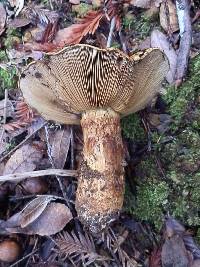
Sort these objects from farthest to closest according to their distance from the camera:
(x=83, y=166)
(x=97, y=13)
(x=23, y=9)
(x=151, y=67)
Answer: (x=23, y=9), (x=97, y=13), (x=83, y=166), (x=151, y=67)

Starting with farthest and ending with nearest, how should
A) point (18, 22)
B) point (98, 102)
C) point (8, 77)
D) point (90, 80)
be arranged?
point (18, 22) < point (8, 77) < point (98, 102) < point (90, 80)

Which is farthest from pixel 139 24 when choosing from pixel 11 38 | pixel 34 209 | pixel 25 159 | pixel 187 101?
pixel 34 209

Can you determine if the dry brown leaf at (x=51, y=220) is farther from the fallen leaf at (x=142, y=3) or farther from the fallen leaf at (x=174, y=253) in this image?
A: the fallen leaf at (x=142, y=3)

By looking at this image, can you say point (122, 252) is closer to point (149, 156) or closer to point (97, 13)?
point (149, 156)

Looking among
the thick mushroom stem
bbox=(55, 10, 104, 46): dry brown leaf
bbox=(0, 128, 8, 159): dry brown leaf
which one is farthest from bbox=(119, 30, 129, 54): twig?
bbox=(0, 128, 8, 159): dry brown leaf

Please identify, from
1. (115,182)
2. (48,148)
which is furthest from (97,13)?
(115,182)

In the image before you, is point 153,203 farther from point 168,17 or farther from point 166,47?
point 168,17

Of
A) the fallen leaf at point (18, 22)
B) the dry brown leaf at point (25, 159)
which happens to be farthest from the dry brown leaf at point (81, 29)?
the dry brown leaf at point (25, 159)
